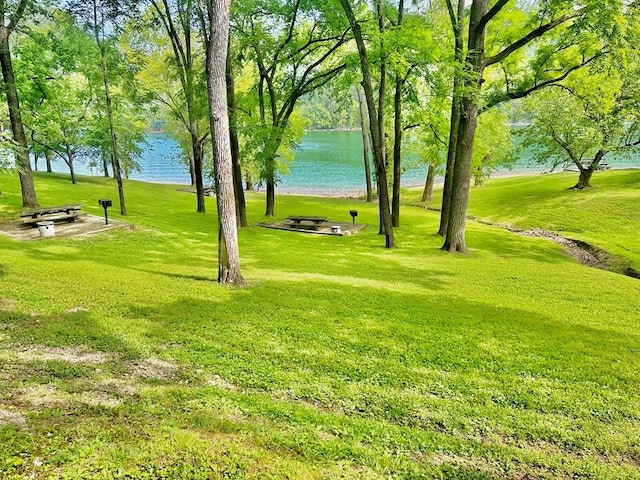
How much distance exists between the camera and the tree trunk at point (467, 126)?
11.2 meters

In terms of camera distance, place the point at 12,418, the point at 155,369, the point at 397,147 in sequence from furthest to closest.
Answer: the point at 397,147
the point at 155,369
the point at 12,418

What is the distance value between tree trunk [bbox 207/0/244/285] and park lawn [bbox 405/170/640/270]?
12659 millimetres

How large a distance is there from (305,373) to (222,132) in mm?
4930

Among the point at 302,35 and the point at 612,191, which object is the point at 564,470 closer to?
the point at 302,35

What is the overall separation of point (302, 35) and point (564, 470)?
17973 millimetres

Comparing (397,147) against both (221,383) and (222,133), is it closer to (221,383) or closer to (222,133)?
(222,133)

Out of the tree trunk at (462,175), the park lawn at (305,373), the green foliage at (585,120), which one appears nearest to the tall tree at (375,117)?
the tree trunk at (462,175)

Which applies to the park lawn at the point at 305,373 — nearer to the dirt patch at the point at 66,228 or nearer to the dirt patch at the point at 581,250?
the dirt patch at the point at 66,228

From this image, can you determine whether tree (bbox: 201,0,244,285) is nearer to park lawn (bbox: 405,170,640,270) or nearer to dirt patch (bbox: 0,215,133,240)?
dirt patch (bbox: 0,215,133,240)

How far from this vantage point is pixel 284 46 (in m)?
16.3

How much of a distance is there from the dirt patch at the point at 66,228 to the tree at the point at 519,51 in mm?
10799

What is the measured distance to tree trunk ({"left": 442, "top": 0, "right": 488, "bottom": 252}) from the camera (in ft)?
36.8

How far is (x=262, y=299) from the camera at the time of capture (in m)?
7.21

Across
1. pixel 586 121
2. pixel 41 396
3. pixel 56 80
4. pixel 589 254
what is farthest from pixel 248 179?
pixel 41 396
